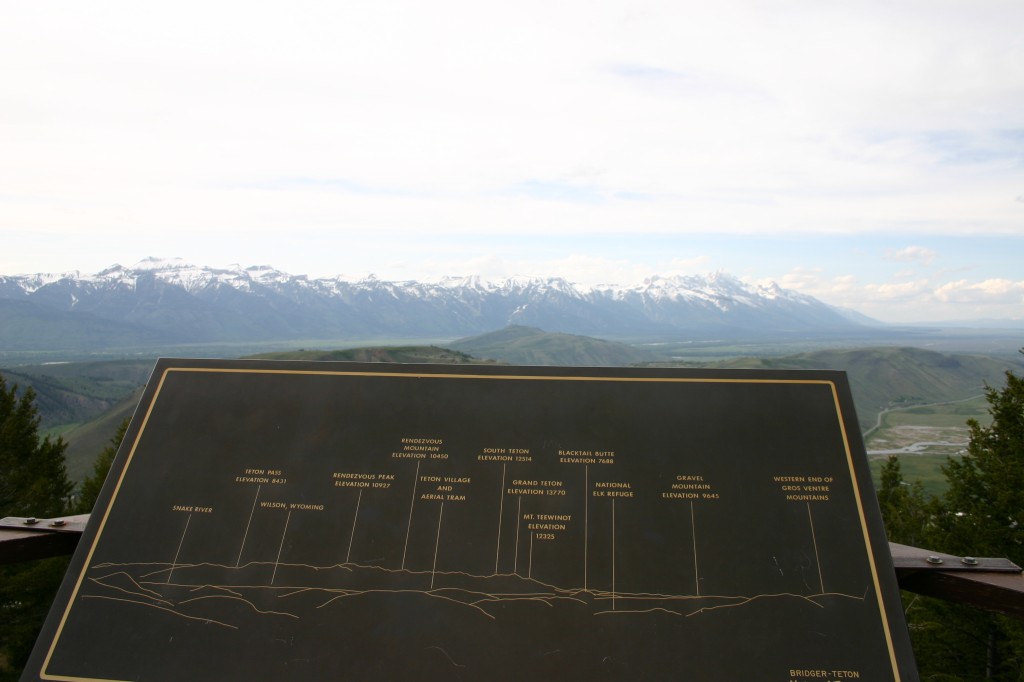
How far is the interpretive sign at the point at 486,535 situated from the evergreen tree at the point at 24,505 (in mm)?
19421

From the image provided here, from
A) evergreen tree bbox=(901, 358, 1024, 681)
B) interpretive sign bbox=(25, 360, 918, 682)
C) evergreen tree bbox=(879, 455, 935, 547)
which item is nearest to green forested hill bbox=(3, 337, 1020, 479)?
evergreen tree bbox=(879, 455, 935, 547)

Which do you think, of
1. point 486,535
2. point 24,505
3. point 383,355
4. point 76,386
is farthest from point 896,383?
point 76,386

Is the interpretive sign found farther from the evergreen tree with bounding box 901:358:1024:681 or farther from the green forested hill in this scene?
the green forested hill

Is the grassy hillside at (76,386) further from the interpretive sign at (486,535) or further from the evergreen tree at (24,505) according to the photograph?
the interpretive sign at (486,535)

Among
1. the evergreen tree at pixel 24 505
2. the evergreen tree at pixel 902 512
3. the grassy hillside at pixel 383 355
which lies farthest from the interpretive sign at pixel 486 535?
the grassy hillside at pixel 383 355

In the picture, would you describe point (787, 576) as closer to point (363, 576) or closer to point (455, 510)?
point (455, 510)

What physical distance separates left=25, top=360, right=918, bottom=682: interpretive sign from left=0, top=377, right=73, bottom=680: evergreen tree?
1942 centimetres

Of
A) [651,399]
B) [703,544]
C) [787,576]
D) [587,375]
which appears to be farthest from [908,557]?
[587,375]

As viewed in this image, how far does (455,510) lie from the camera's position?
4.07 metres

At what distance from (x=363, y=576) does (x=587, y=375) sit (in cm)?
223

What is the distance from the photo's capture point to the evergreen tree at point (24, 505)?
63.3ft

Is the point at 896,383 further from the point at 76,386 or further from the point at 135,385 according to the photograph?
the point at 76,386

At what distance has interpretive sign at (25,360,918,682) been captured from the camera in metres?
3.53

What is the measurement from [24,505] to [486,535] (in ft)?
84.3
